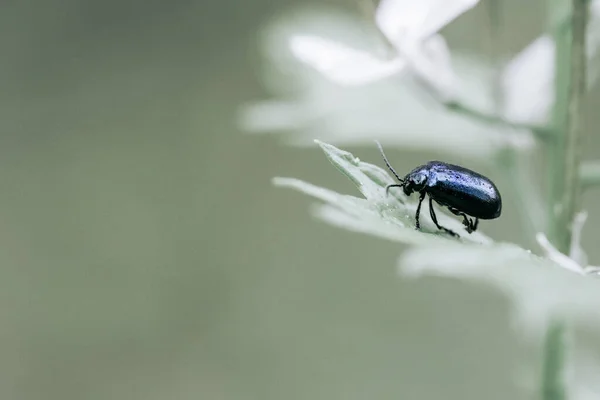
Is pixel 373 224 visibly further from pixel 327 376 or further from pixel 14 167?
pixel 14 167

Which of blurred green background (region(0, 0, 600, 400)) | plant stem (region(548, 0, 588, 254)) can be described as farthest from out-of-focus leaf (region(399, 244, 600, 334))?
blurred green background (region(0, 0, 600, 400))

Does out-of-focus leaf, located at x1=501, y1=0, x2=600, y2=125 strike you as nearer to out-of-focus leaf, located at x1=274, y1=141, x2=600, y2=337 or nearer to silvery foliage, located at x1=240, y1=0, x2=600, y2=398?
silvery foliage, located at x1=240, y1=0, x2=600, y2=398

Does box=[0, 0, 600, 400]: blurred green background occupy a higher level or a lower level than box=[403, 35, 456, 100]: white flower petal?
higher

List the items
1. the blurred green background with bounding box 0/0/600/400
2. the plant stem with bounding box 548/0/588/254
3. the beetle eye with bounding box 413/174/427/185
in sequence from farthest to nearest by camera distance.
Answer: the blurred green background with bounding box 0/0/600/400
the beetle eye with bounding box 413/174/427/185
the plant stem with bounding box 548/0/588/254

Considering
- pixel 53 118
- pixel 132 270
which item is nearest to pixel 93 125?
pixel 53 118

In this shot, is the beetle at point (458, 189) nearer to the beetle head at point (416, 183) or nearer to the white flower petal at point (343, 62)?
the beetle head at point (416, 183)

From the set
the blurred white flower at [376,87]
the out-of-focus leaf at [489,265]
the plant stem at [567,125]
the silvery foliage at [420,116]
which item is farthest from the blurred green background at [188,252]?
the out-of-focus leaf at [489,265]
